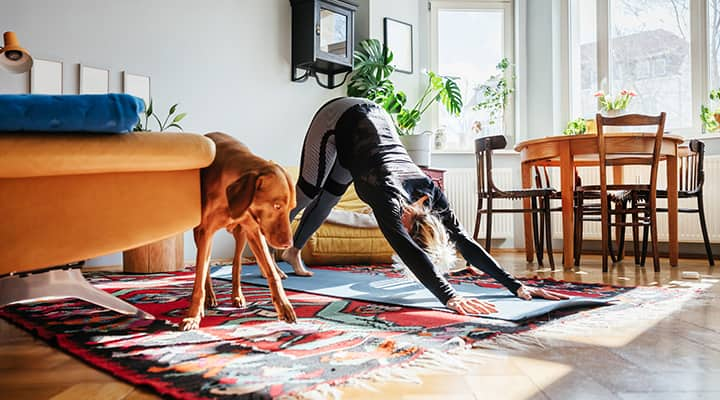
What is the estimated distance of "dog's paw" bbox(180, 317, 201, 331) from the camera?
1.56 metres

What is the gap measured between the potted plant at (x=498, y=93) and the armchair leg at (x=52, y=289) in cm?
415

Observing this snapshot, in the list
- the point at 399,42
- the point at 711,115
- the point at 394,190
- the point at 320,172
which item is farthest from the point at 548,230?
the point at 399,42

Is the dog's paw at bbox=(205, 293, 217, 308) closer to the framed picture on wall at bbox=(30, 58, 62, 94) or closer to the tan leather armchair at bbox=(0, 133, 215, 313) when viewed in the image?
the tan leather armchair at bbox=(0, 133, 215, 313)

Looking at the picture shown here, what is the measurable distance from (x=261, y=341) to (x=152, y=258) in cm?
206

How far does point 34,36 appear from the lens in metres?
3.33

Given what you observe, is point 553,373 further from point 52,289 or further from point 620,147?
point 620,147

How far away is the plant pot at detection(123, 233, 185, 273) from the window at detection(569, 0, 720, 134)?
364 cm

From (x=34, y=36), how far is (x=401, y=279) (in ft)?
8.18

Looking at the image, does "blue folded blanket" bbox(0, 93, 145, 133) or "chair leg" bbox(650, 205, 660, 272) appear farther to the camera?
"chair leg" bbox(650, 205, 660, 272)

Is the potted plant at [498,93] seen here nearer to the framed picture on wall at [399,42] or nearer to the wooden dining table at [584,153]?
the framed picture on wall at [399,42]

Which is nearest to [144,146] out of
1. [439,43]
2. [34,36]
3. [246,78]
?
[34,36]

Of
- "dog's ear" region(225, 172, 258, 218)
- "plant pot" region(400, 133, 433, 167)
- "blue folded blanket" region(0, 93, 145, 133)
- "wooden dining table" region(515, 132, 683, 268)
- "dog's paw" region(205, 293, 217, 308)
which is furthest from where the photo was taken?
"plant pot" region(400, 133, 433, 167)

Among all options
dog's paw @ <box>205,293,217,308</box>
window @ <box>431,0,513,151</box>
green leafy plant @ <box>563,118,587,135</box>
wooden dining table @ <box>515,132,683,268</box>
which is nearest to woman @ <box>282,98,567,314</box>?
dog's paw @ <box>205,293,217,308</box>

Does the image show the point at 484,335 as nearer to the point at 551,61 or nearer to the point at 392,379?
the point at 392,379
